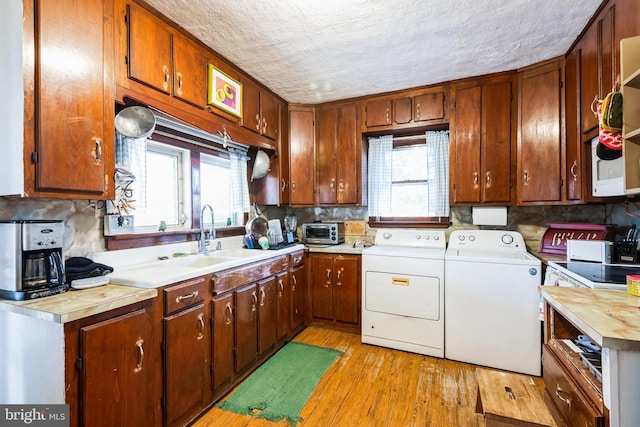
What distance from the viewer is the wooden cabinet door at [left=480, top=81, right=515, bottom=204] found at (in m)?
2.57

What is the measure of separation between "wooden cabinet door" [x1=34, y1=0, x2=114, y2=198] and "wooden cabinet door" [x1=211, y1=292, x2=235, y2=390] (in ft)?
3.13

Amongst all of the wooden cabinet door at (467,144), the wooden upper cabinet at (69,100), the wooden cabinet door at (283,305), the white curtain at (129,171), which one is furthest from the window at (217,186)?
the wooden cabinet door at (467,144)

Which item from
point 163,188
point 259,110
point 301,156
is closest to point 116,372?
point 163,188

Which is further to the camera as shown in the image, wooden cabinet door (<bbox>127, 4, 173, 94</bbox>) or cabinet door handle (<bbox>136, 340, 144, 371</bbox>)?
wooden cabinet door (<bbox>127, 4, 173, 94</bbox>)

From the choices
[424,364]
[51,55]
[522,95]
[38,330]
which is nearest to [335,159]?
[522,95]

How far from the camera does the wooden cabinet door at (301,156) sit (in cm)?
324

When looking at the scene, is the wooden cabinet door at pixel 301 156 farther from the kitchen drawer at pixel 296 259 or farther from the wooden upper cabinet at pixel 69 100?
the wooden upper cabinet at pixel 69 100

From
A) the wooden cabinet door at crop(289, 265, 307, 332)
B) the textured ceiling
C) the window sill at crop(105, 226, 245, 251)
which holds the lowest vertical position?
the wooden cabinet door at crop(289, 265, 307, 332)

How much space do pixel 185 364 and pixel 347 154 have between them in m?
2.41

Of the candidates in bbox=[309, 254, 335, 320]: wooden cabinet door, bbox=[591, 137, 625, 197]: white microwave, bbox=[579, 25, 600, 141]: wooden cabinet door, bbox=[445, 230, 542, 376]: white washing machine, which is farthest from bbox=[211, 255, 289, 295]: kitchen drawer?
bbox=[579, 25, 600, 141]: wooden cabinet door

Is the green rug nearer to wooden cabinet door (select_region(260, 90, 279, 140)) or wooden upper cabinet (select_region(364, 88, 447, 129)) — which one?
wooden cabinet door (select_region(260, 90, 279, 140))

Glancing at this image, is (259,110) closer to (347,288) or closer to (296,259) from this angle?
(296,259)

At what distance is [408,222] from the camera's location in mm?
3182

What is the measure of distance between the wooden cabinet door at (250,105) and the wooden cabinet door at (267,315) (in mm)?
1403
